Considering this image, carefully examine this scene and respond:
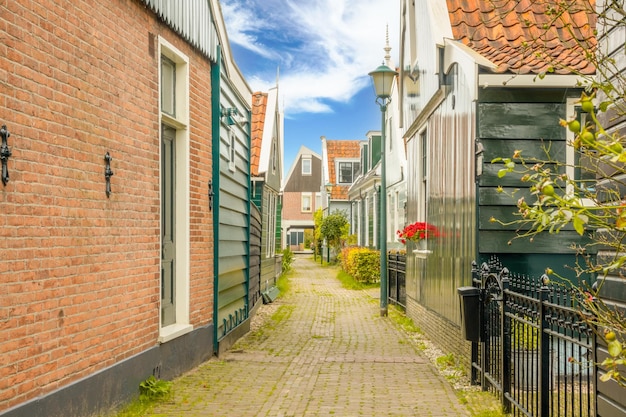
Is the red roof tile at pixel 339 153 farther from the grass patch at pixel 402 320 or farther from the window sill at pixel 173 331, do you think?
the window sill at pixel 173 331

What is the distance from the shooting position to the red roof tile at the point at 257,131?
1731 cm

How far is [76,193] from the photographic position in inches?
201

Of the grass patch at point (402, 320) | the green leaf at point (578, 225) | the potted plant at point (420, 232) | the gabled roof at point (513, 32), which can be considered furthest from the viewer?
the grass patch at point (402, 320)

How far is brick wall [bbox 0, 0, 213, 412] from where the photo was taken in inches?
169

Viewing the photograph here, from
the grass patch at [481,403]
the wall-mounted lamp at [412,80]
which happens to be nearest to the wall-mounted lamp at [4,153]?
the grass patch at [481,403]

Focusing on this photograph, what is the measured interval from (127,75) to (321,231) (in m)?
29.0

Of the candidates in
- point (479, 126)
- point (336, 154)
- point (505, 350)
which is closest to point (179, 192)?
point (479, 126)

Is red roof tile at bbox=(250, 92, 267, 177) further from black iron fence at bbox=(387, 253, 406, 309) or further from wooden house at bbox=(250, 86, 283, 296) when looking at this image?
black iron fence at bbox=(387, 253, 406, 309)

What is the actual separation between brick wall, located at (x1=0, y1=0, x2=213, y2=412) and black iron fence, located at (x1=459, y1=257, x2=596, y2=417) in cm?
338

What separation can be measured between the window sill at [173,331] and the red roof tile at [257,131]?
9.64m

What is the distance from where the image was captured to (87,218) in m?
5.30

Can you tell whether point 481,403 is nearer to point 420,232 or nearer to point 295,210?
point 420,232

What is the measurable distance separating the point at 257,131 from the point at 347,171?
76.1 feet

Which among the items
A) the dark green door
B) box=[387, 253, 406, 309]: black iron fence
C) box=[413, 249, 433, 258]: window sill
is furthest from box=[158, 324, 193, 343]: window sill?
box=[387, 253, 406, 309]: black iron fence
